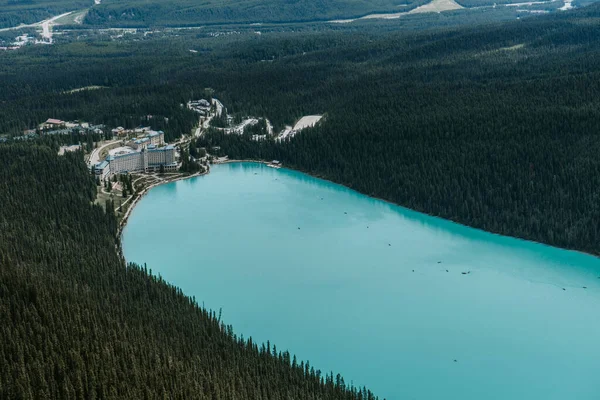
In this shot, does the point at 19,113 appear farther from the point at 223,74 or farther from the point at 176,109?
the point at 223,74

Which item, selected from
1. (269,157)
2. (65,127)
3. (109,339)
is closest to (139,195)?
(269,157)

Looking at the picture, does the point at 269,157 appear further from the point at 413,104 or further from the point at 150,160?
the point at 413,104

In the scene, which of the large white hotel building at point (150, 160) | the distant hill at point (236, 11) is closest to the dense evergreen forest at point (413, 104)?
the large white hotel building at point (150, 160)

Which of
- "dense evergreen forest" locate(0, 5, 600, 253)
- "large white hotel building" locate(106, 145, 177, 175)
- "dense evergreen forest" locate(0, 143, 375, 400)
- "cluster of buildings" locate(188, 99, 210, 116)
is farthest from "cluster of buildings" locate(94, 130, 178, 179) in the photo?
"dense evergreen forest" locate(0, 143, 375, 400)

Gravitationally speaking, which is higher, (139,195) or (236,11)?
(236,11)

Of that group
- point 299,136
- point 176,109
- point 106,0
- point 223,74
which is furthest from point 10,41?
point 299,136

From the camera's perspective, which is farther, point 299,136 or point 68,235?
point 299,136
